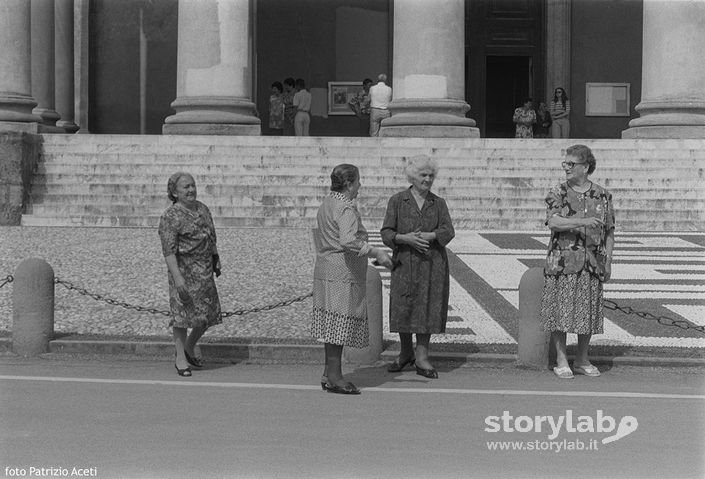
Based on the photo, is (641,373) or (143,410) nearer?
(143,410)

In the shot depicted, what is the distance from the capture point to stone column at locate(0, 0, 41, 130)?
23.5m

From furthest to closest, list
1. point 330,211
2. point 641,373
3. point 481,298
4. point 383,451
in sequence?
point 481,298
point 641,373
point 330,211
point 383,451

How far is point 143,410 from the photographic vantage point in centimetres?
802

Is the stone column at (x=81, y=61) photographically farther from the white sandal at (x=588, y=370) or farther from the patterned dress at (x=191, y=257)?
the white sandal at (x=588, y=370)

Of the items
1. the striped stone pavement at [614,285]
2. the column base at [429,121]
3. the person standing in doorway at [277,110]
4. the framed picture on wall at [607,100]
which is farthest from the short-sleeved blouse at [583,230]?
the framed picture on wall at [607,100]

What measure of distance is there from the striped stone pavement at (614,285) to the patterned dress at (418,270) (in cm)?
129

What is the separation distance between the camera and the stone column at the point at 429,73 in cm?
2381

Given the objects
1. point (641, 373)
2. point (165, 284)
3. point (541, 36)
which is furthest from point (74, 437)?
point (541, 36)

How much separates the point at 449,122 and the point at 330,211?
1523cm

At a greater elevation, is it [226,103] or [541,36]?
[541,36]

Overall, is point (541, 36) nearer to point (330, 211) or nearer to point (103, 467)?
point (330, 211)

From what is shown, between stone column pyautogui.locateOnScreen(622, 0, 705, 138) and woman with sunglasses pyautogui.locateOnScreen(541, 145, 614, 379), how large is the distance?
48.5 feet

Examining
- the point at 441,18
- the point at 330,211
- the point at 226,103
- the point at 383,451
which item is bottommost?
the point at 383,451

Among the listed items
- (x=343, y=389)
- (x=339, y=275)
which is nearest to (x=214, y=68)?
(x=339, y=275)
